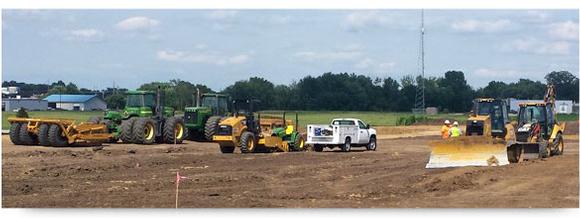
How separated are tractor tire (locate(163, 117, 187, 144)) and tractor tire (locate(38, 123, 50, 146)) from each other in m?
4.61

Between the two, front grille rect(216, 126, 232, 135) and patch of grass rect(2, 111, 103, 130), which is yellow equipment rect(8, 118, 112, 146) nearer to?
patch of grass rect(2, 111, 103, 130)

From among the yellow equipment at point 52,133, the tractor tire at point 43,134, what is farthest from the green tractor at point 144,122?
the tractor tire at point 43,134

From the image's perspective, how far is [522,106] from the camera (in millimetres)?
25562

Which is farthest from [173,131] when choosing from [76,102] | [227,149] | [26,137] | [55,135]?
[76,102]

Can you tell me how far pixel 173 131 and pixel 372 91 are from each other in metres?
13.6

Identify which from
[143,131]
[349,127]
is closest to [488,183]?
[349,127]

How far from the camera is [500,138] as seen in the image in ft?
81.1

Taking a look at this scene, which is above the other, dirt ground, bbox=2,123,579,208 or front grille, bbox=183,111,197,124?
front grille, bbox=183,111,197,124

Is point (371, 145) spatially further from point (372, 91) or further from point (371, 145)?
point (372, 91)

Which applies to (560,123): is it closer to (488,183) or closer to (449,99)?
(449,99)

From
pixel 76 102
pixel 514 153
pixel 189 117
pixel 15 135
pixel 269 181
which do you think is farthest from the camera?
pixel 189 117

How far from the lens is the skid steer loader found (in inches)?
→ 878

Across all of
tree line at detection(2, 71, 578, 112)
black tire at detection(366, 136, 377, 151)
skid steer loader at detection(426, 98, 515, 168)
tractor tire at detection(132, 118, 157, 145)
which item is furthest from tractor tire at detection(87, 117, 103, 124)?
skid steer loader at detection(426, 98, 515, 168)

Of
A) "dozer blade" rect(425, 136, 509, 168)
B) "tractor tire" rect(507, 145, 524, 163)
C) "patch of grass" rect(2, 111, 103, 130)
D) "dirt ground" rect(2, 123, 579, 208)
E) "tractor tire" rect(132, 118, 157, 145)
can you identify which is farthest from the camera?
"tractor tire" rect(132, 118, 157, 145)
